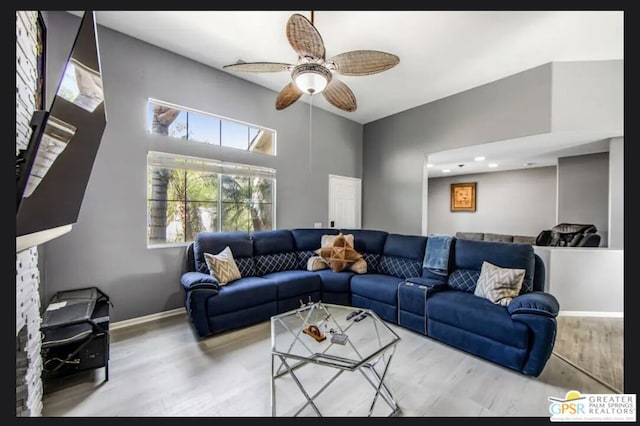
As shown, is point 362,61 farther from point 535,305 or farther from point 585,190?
point 585,190

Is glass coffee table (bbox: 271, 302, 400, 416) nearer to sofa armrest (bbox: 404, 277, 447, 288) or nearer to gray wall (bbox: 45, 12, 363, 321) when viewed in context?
sofa armrest (bbox: 404, 277, 447, 288)

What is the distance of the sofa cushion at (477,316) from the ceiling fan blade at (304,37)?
259 centimetres

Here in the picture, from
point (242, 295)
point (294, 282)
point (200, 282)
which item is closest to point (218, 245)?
point (200, 282)

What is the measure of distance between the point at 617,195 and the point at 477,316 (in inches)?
114

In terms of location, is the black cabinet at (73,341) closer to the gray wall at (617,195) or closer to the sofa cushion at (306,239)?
the sofa cushion at (306,239)

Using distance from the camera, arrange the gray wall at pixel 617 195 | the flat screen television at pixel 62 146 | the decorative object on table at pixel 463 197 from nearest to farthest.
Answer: the flat screen television at pixel 62 146 → the gray wall at pixel 617 195 → the decorative object on table at pixel 463 197

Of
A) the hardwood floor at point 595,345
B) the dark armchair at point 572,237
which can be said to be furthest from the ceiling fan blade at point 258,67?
the dark armchair at point 572,237

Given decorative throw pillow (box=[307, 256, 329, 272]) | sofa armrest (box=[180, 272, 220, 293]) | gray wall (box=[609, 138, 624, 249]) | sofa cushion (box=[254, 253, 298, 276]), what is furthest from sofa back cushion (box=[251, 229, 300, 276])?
gray wall (box=[609, 138, 624, 249])

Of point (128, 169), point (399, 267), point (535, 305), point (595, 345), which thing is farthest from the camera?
point (399, 267)

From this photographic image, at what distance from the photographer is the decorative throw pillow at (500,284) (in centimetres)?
237

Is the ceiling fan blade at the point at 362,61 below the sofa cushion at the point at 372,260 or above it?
above

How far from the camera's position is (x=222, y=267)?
2936mm

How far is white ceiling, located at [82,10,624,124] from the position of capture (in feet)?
7.96
